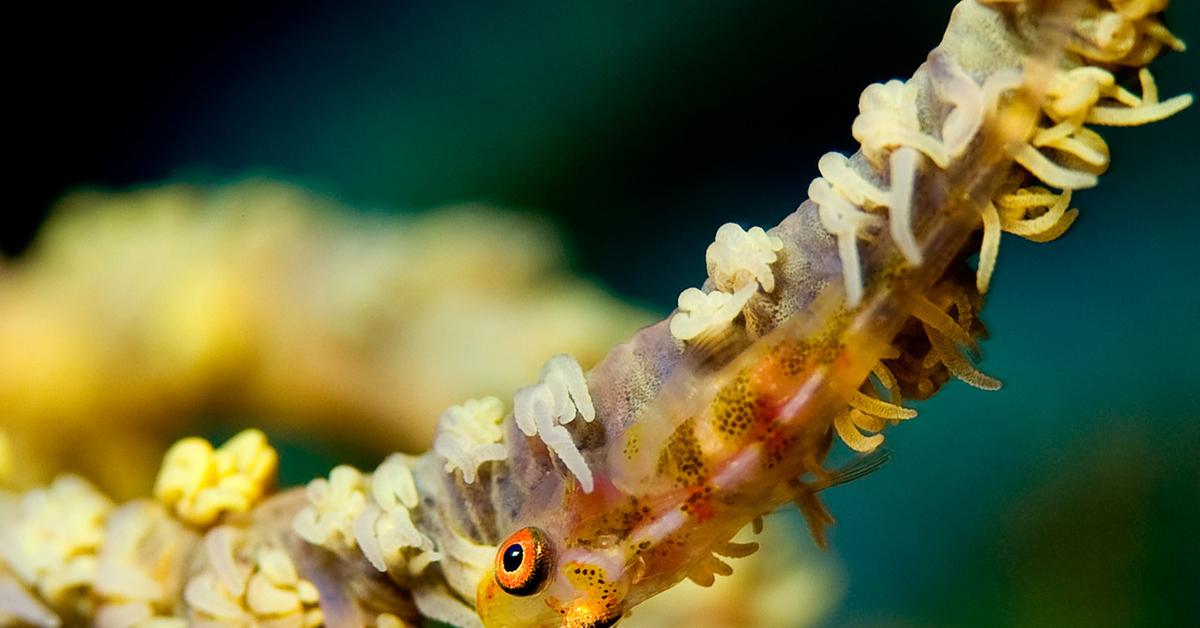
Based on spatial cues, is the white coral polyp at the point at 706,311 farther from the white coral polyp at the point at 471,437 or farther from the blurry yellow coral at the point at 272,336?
the blurry yellow coral at the point at 272,336

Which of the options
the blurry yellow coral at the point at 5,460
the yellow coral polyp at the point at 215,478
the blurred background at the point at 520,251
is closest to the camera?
the yellow coral polyp at the point at 215,478

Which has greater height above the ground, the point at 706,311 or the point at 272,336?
the point at 272,336

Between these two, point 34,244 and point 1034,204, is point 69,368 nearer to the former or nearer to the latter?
point 34,244

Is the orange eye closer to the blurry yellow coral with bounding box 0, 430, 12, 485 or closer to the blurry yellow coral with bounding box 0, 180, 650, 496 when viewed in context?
the blurry yellow coral with bounding box 0, 180, 650, 496

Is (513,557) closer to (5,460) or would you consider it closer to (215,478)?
(215,478)

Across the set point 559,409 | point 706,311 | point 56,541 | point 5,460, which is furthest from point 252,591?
point 5,460

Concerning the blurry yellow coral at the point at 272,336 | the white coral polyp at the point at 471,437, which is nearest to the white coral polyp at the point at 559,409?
the white coral polyp at the point at 471,437
